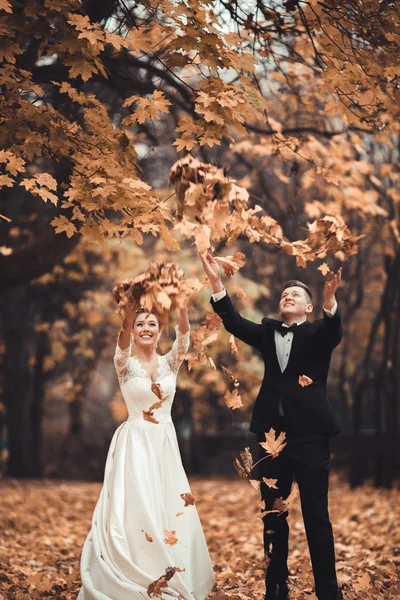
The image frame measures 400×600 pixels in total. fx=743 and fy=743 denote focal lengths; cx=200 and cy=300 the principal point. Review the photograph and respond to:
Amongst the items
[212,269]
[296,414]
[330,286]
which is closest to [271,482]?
[296,414]

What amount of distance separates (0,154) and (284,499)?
116 inches

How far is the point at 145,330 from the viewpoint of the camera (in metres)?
5.32

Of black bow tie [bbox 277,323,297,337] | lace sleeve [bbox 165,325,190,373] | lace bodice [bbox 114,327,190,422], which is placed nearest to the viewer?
black bow tie [bbox 277,323,297,337]

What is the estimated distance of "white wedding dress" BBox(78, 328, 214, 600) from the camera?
4746mm

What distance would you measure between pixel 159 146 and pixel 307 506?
806cm

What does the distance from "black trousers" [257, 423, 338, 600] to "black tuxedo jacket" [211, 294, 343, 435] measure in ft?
0.37

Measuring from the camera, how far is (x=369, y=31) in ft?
18.4

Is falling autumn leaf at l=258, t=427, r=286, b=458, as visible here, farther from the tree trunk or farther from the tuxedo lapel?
the tree trunk

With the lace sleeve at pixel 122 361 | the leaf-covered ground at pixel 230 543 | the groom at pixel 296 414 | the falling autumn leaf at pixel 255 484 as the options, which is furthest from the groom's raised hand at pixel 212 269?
the leaf-covered ground at pixel 230 543

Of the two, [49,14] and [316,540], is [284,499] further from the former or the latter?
[49,14]

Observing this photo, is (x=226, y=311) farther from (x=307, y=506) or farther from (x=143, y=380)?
(x=307, y=506)

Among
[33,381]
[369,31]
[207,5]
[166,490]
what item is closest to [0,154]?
[207,5]

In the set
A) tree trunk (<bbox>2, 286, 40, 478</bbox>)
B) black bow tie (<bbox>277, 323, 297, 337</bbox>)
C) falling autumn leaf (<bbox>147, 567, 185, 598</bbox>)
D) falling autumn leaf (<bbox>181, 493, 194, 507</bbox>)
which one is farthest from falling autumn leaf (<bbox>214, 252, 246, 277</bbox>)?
tree trunk (<bbox>2, 286, 40, 478</bbox>)

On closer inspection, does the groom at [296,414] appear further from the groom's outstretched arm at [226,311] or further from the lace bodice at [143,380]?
the lace bodice at [143,380]
